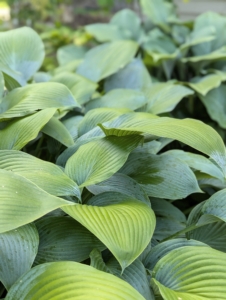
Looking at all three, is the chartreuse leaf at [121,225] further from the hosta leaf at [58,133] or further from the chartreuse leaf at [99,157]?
the hosta leaf at [58,133]

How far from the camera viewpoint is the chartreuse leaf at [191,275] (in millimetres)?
459

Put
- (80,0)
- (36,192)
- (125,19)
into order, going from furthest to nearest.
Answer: (80,0)
(125,19)
(36,192)

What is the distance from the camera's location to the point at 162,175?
2.32 ft

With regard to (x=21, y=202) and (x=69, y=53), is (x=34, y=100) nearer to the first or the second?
(x=21, y=202)

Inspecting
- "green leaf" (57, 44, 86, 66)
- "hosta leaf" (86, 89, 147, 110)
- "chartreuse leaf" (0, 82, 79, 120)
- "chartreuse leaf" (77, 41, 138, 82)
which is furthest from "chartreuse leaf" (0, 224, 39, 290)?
"green leaf" (57, 44, 86, 66)

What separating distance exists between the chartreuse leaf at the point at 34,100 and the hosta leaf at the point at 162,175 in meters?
0.20

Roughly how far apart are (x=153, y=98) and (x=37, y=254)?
0.60m

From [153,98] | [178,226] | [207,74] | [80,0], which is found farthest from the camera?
[80,0]

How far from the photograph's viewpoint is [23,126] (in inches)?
28.4

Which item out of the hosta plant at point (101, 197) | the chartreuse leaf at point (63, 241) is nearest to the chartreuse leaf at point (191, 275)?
the hosta plant at point (101, 197)

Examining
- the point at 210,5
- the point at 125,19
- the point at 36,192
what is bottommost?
the point at 210,5

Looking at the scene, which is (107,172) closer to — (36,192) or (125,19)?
(36,192)

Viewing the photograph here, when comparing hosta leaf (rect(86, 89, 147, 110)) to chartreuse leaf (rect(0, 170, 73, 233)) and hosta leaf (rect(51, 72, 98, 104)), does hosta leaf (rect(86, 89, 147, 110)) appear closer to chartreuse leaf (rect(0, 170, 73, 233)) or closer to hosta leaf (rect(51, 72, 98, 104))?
hosta leaf (rect(51, 72, 98, 104))

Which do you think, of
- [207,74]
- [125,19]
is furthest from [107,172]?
Answer: [125,19]
